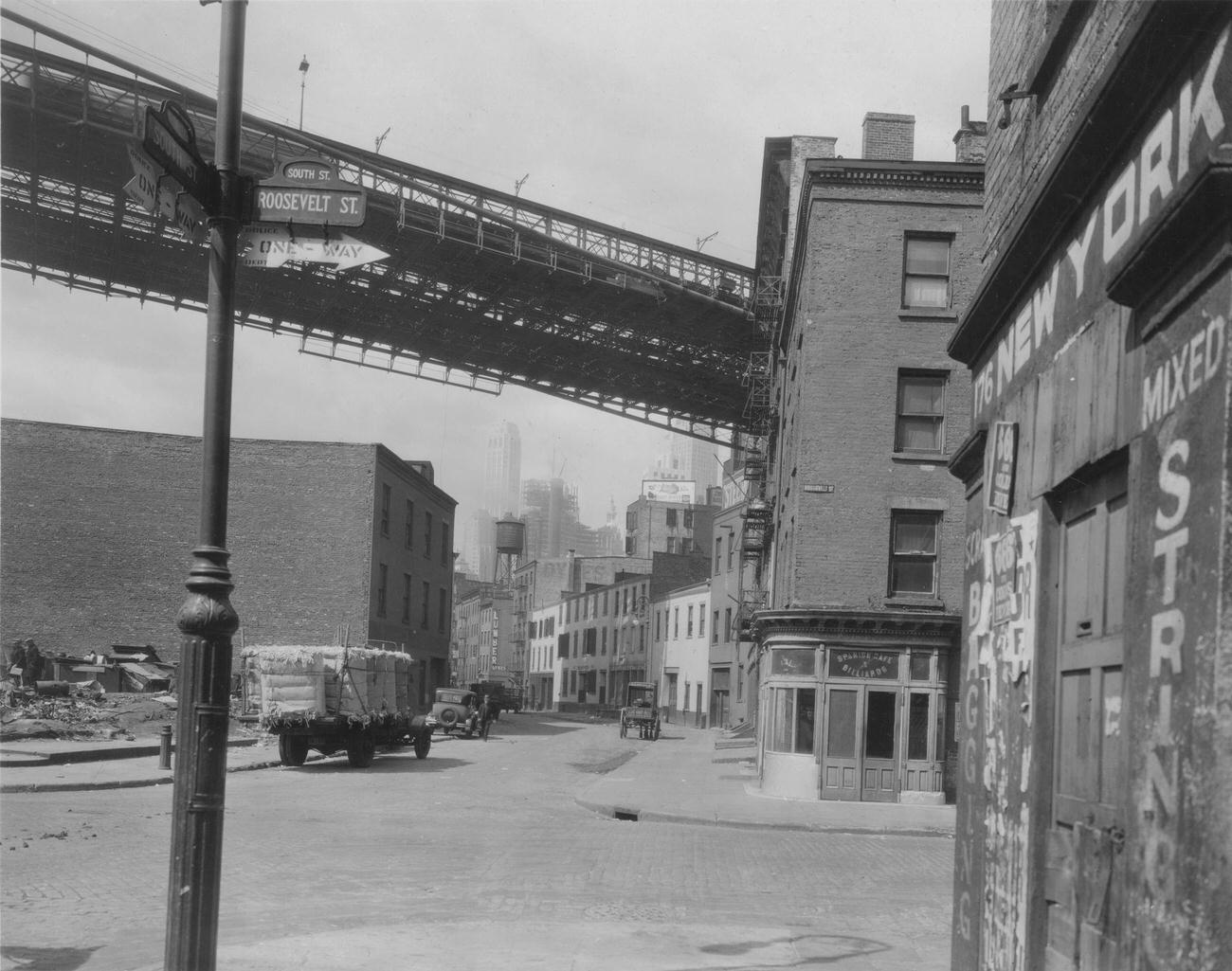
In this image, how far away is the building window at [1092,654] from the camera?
4.96 metres

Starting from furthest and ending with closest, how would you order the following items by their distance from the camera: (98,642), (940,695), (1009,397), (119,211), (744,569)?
(744,569), (98,642), (119,211), (940,695), (1009,397)

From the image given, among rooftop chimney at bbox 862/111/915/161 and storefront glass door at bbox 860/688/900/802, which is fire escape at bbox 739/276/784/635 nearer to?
rooftop chimney at bbox 862/111/915/161

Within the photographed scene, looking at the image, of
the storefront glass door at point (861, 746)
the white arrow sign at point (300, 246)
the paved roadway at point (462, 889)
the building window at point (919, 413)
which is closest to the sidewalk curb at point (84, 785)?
the paved roadway at point (462, 889)

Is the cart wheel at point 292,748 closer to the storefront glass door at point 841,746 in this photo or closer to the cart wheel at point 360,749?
the cart wheel at point 360,749

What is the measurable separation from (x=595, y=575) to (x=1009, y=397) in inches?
3822

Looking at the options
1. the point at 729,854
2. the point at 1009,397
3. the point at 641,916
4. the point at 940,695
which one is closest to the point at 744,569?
the point at 940,695

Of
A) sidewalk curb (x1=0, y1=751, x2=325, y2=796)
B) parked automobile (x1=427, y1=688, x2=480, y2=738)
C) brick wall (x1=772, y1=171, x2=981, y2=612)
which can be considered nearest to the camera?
sidewalk curb (x1=0, y1=751, x2=325, y2=796)

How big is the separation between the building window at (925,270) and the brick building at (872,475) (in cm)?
3

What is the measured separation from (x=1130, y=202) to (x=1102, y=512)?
129 cm

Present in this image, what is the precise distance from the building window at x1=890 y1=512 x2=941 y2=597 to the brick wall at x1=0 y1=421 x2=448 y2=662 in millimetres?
24021

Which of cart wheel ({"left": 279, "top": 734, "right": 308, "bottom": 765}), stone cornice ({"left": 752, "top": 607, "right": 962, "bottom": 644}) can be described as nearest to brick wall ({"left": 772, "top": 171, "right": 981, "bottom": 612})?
stone cornice ({"left": 752, "top": 607, "right": 962, "bottom": 644})

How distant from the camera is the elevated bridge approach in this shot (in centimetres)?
2897

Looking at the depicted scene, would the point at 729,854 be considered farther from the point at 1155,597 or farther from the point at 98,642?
the point at 98,642

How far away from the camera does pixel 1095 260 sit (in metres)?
5.43
